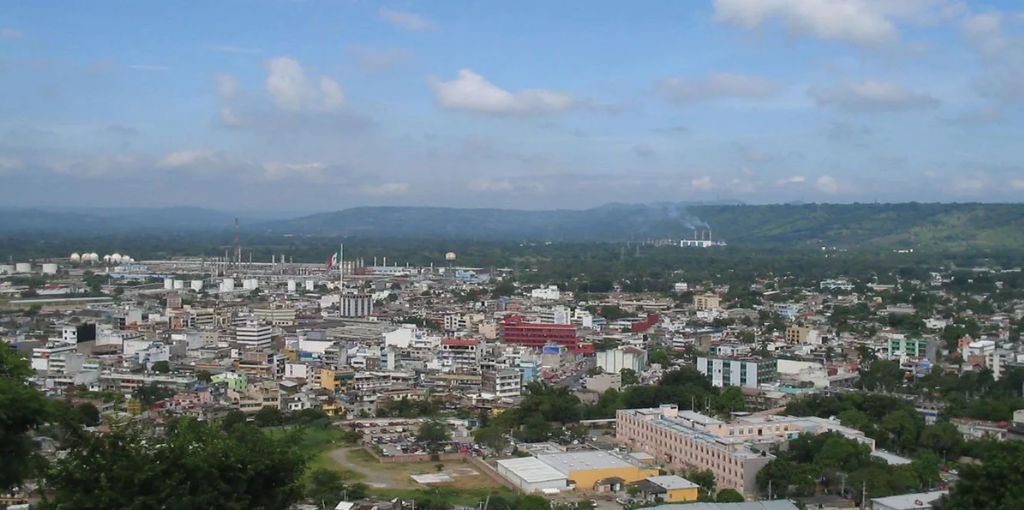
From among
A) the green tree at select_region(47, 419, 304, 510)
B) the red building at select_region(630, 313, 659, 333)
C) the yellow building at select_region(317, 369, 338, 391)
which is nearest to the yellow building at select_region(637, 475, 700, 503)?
the green tree at select_region(47, 419, 304, 510)

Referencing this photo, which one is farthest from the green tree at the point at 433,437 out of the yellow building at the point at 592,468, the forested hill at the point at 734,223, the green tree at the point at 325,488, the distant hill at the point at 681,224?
the forested hill at the point at 734,223

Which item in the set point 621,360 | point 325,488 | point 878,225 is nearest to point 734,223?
point 878,225

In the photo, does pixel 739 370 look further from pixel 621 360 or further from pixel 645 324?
pixel 645 324

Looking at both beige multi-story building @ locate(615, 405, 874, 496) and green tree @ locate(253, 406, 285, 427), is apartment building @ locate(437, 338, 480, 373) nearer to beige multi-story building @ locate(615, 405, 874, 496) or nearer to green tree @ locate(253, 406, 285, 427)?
green tree @ locate(253, 406, 285, 427)

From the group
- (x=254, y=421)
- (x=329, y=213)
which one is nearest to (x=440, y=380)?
(x=254, y=421)

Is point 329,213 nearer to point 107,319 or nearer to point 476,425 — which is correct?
point 107,319
